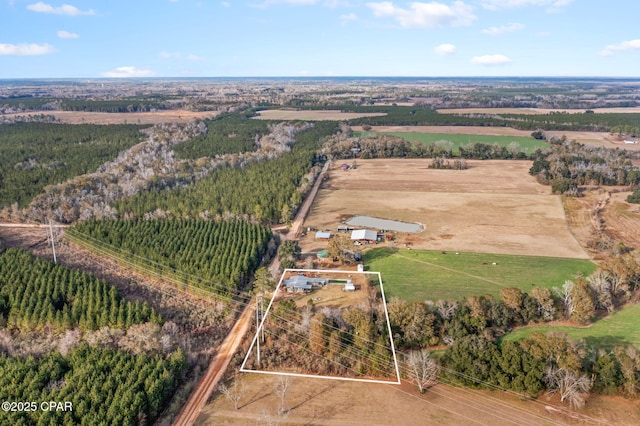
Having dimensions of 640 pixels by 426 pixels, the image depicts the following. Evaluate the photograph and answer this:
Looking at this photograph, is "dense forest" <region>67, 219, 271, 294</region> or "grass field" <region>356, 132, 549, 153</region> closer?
"dense forest" <region>67, 219, 271, 294</region>

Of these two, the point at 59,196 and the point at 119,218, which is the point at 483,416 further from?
the point at 59,196

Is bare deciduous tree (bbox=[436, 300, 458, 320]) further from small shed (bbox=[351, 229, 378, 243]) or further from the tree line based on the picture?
the tree line

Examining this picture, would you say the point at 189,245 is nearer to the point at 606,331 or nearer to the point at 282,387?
the point at 282,387

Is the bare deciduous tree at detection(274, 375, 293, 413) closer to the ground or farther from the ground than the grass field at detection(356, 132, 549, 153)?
closer to the ground

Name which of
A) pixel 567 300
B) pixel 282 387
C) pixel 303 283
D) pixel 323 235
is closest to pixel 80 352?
pixel 282 387

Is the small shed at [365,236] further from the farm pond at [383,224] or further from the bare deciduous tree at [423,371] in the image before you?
the bare deciduous tree at [423,371]

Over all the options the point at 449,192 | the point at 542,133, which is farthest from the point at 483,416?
the point at 542,133

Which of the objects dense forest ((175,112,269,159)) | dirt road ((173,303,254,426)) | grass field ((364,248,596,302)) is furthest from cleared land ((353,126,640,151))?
dirt road ((173,303,254,426))

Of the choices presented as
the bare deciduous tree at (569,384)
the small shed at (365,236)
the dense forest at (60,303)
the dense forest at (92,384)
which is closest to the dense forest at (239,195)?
the small shed at (365,236)
